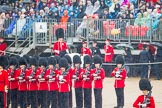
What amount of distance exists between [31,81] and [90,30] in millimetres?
8034

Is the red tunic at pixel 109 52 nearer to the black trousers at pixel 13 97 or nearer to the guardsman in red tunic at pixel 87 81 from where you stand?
the guardsman in red tunic at pixel 87 81

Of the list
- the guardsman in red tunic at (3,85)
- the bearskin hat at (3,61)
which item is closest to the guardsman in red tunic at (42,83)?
the bearskin hat at (3,61)

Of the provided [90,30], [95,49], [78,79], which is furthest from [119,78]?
[90,30]

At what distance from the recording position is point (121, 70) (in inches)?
708

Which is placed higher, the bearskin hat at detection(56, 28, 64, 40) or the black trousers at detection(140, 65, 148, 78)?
the bearskin hat at detection(56, 28, 64, 40)

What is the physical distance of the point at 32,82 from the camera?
58.6 feet

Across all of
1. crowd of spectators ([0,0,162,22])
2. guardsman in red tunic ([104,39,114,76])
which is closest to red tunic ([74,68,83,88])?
guardsman in red tunic ([104,39,114,76])

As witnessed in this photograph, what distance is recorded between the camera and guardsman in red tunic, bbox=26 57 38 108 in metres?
17.8

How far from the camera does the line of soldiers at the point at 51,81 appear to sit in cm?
1738

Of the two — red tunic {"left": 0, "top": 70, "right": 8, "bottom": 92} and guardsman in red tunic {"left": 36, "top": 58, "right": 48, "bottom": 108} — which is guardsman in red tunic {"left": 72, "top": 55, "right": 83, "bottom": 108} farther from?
red tunic {"left": 0, "top": 70, "right": 8, "bottom": 92}

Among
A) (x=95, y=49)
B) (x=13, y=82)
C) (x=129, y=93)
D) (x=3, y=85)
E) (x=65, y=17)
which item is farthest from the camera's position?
(x=65, y=17)

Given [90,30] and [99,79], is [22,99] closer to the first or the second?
[99,79]

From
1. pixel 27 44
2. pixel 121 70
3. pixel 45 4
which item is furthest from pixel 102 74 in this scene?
pixel 45 4

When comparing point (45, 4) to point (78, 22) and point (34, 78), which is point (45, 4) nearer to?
point (78, 22)
